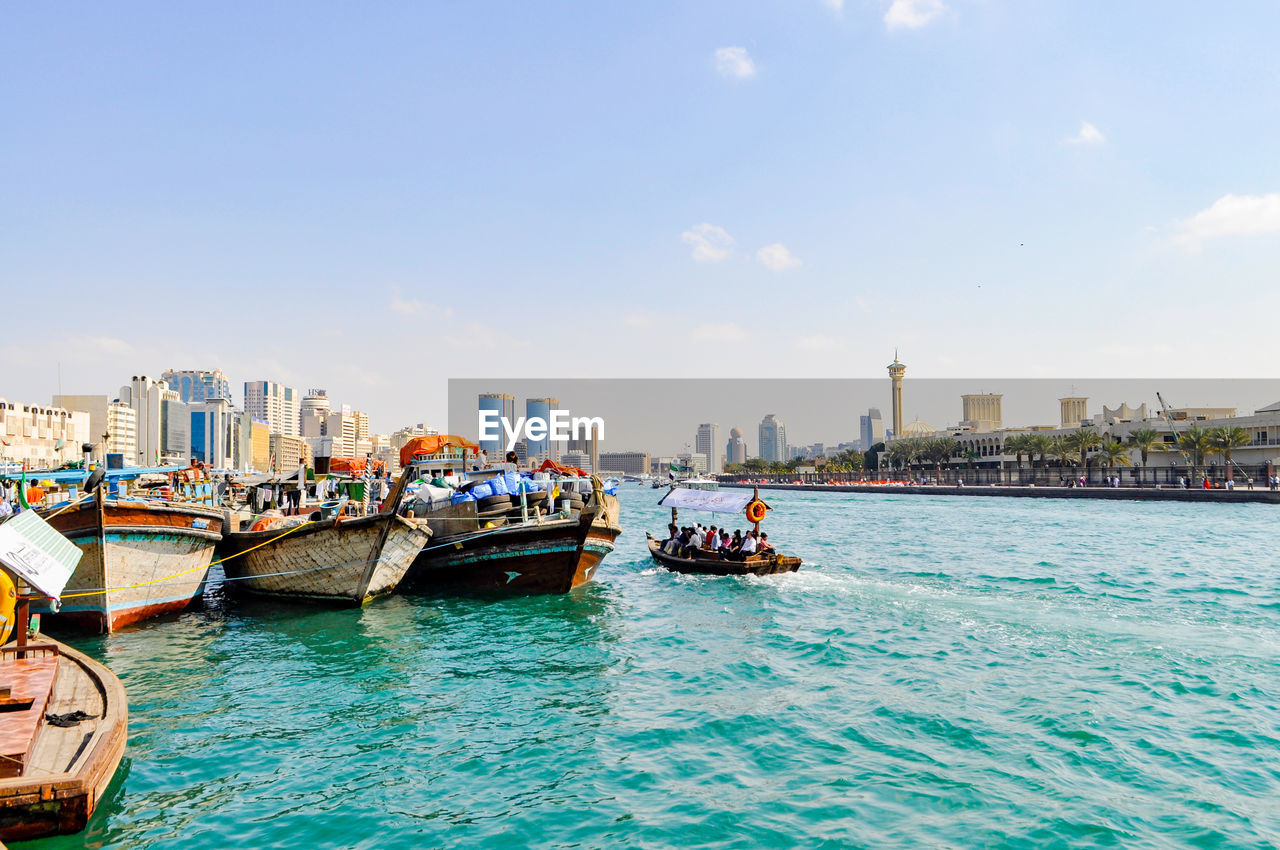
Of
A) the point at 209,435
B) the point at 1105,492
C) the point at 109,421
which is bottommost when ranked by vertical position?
the point at 1105,492

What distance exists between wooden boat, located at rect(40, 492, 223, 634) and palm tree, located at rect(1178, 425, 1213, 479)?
9493 centimetres

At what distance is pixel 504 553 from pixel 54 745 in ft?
43.9

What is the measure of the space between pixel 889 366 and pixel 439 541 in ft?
603

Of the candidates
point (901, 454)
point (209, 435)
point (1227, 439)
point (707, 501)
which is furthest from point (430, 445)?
point (209, 435)

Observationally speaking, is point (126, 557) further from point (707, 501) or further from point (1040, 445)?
point (1040, 445)

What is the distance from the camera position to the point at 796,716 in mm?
11531

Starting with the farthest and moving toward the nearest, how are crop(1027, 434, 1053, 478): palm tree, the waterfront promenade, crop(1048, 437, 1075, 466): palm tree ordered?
crop(1027, 434, 1053, 478): palm tree
crop(1048, 437, 1075, 466): palm tree
the waterfront promenade

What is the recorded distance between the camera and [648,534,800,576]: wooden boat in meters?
25.1

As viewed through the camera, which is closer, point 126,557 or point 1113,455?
point 126,557

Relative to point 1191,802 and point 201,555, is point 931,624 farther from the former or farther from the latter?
point 201,555

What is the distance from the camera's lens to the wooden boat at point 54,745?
7059 mm

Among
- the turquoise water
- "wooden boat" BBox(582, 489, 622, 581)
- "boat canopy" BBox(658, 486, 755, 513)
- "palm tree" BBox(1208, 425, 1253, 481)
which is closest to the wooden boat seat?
the turquoise water

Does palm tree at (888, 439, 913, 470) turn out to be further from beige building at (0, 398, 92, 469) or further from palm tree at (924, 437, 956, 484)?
beige building at (0, 398, 92, 469)

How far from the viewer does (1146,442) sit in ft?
316
